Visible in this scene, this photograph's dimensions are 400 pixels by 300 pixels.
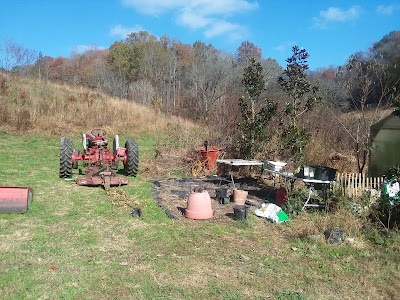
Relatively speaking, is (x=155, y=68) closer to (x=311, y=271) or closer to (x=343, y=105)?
(x=343, y=105)

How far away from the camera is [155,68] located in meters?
40.2

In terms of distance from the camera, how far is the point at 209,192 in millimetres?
7859

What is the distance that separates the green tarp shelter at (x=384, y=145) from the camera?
705 cm

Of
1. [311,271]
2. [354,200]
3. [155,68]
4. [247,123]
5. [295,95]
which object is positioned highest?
[155,68]

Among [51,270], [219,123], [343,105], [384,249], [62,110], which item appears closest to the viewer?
[51,270]

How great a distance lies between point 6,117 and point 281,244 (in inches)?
632

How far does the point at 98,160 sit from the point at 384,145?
6.01 m

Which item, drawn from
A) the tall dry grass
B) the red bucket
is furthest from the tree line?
the red bucket

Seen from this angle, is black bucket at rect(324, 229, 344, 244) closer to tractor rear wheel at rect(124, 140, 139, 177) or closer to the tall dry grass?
tractor rear wheel at rect(124, 140, 139, 177)

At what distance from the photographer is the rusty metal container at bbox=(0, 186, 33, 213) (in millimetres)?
5535

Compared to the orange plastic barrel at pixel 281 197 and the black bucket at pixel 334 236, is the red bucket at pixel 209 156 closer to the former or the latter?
the orange plastic barrel at pixel 281 197

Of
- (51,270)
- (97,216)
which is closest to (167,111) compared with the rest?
(97,216)

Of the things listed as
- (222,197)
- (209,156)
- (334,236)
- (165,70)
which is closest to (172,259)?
(334,236)

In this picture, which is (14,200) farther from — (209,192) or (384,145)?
(384,145)
